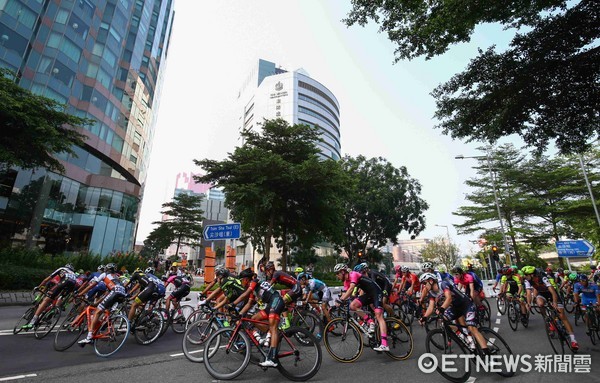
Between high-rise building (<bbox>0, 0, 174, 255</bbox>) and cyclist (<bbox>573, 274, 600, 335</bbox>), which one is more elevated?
high-rise building (<bbox>0, 0, 174, 255</bbox>)

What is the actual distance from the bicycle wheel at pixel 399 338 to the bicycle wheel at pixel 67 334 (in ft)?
22.4

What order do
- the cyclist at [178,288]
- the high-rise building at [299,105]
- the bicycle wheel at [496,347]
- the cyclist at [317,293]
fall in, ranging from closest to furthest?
the bicycle wheel at [496,347]
the cyclist at [178,288]
the cyclist at [317,293]
the high-rise building at [299,105]

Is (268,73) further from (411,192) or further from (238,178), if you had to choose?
(238,178)

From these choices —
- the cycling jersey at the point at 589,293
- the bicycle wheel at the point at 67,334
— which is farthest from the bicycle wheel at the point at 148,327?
the cycling jersey at the point at 589,293

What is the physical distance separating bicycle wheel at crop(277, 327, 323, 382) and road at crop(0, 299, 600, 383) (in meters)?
0.22

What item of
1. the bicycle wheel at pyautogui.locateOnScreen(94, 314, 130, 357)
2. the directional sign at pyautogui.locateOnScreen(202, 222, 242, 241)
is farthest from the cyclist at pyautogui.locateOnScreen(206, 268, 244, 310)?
the directional sign at pyautogui.locateOnScreen(202, 222, 242, 241)

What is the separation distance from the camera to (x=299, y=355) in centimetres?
503

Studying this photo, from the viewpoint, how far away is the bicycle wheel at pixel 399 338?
19.9 ft

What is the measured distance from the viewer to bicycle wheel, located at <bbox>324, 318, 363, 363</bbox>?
233 inches

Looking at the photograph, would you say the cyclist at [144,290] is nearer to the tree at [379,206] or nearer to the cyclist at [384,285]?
the cyclist at [384,285]

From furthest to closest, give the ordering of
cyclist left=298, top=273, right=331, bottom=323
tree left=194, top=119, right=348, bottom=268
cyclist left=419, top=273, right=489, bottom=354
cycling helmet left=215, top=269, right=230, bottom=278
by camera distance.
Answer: tree left=194, top=119, right=348, bottom=268 < cyclist left=298, top=273, right=331, bottom=323 < cycling helmet left=215, top=269, right=230, bottom=278 < cyclist left=419, top=273, right=489, bottom=354

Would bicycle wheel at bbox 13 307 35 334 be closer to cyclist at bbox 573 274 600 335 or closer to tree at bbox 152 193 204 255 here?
cyclist at bbox 573 274 600 335

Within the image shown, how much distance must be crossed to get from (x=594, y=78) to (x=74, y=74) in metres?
38.7

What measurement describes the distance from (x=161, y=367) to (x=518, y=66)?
11.5 metres
